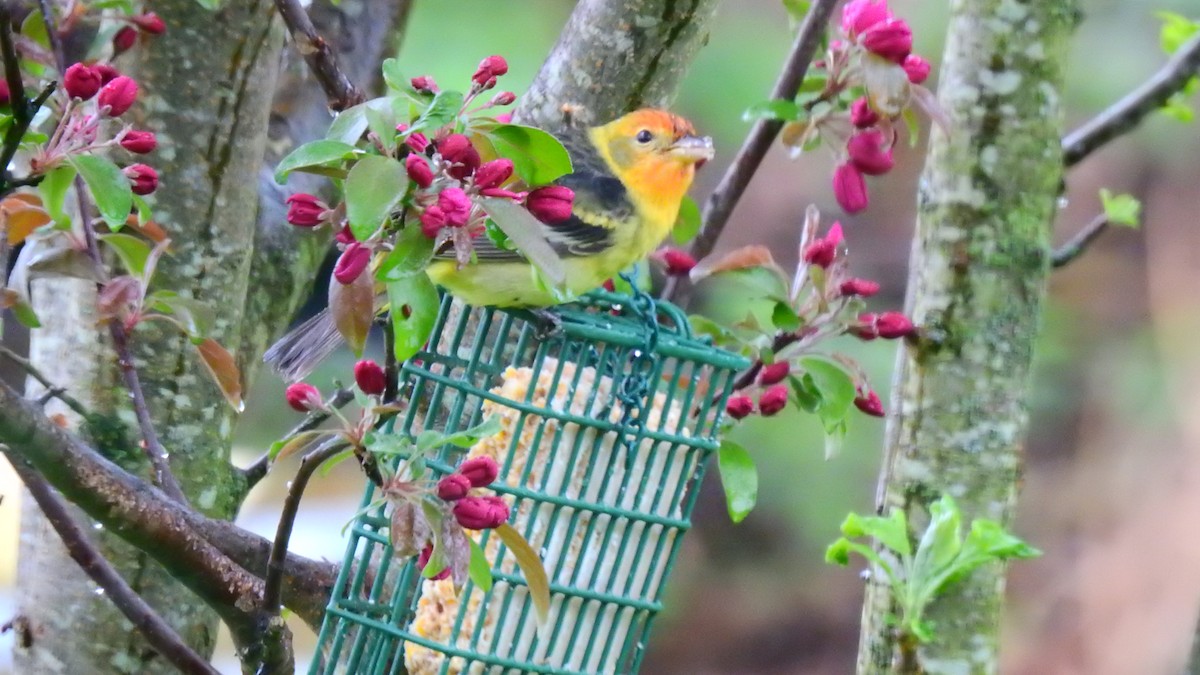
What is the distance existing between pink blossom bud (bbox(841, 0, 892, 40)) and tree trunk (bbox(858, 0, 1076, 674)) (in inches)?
13.7

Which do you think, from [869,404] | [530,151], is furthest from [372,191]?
[869,404]

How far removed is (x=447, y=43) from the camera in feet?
21.2

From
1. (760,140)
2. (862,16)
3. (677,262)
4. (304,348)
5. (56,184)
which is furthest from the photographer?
(304,348)

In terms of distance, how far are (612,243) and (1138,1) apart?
5.74 meters

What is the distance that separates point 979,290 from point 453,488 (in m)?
1.45

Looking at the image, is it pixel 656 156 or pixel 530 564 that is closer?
pixel 530 564

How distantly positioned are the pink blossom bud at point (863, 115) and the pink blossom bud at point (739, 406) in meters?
0.61

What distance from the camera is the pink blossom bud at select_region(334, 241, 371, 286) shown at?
201 centimetres

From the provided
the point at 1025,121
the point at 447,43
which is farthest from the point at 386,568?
the point at 447,43

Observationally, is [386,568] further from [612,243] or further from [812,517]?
[812,517]

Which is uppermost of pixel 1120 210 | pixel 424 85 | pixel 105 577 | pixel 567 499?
pixel 1120 210

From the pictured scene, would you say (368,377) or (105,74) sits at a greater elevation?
(105,74)

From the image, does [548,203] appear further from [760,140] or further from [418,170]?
[760,140]

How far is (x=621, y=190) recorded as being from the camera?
3404 millimetres
